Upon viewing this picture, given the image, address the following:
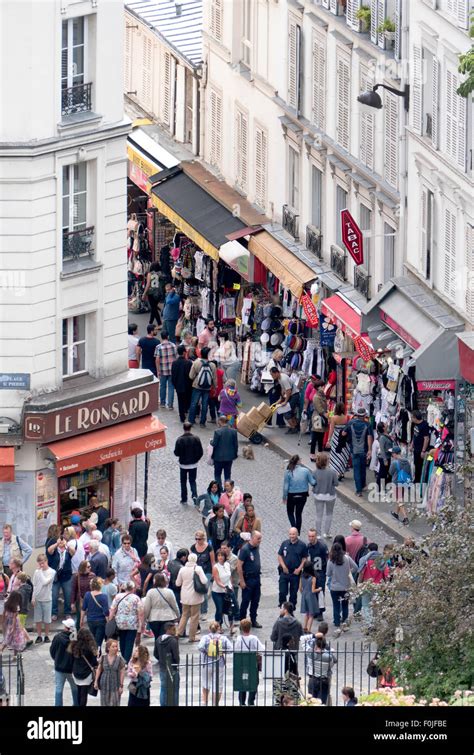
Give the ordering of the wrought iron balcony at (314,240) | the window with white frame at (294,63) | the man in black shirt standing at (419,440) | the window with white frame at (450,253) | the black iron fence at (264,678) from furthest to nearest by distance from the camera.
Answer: the window with white frame at (294,63)
the wrought iron balcony at (314,240)
the window with white frame at (450,253)
the man in black shirt standing at (419,440)
the black iron fence at (264,678)

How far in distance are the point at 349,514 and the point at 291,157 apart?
10596 mm

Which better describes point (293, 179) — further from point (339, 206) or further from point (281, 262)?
point (339, 206)

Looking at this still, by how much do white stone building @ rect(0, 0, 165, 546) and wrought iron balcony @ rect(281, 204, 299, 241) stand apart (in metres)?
9.79

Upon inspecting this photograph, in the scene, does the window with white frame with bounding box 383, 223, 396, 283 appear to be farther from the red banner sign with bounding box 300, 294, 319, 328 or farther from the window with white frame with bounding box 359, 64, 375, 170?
the red banner sign with bounding box 300, 294, 319, 328

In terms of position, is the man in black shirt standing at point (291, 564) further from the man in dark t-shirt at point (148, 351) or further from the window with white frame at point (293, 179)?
the window with white frame at point (293, 179)

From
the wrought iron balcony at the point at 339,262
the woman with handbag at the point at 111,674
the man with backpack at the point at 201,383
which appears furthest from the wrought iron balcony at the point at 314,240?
the woman with handbag at the point at 111,674

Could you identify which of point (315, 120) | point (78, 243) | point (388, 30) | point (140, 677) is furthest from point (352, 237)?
point (140, 677)

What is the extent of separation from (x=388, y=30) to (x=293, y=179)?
6127 mm

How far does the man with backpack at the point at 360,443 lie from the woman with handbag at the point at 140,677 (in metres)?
11.1

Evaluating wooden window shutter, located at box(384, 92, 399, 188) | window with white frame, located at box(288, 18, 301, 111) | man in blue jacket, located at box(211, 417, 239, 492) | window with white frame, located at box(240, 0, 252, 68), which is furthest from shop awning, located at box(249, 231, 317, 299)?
man in blue jacket, located at box(211, 417, 239, 492)

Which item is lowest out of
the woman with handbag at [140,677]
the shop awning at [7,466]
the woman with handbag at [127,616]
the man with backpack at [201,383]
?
the woman with handbag at [140,677]

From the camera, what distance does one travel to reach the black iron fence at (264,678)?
81.0 ft

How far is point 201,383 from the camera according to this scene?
38.2 meters

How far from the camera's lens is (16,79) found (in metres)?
31.0
